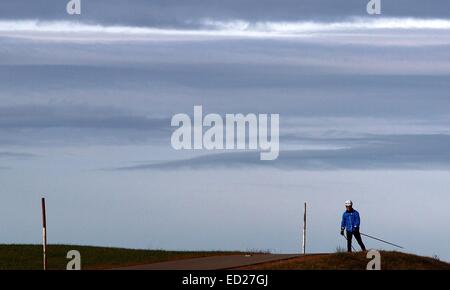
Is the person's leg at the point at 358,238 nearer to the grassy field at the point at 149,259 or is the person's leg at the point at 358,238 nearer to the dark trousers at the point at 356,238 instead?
the dark trousers at the point at 356,238

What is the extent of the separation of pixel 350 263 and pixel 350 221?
472 cm

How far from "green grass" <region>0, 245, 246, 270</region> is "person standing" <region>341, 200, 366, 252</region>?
5.33 meters

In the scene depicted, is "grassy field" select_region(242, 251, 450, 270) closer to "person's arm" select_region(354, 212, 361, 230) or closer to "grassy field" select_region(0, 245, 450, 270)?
"grassy field" select_region(0, 245, 450, 270)

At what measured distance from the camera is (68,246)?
44062 mm

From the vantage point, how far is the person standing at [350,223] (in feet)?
122

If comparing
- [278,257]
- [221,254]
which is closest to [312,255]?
[278,257]

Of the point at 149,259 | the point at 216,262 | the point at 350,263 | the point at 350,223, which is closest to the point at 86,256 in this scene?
the point at 149,259

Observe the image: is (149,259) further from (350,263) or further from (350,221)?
(350,263)

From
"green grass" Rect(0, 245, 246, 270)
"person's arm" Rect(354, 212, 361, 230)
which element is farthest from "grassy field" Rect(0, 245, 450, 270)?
"person's arm" Rect(354, 212, 361, 230)

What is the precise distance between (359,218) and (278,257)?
125 inches

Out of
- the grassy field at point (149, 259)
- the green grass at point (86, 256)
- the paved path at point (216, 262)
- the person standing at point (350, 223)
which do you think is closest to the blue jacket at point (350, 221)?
the person standing at point (350, 223)

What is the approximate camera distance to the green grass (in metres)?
36.0
